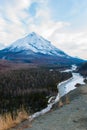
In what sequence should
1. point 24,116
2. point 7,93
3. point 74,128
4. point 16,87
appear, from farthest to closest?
point 16,87 < point 7,93 < point 24,116 < point 74,128

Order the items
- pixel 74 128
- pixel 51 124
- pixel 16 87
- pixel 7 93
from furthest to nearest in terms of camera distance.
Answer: pixel 16 87 → pixel 7 93 → pixel 51 124 → pixel 74 128

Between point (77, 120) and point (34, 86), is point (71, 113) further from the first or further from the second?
point (34, 86)

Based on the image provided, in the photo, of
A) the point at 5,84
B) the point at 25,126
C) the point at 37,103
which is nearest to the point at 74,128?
the point at 25,126

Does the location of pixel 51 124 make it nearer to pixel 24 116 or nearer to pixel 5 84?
pixel 24 116

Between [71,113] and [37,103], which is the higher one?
[71,113]

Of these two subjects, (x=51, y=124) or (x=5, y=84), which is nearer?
(x=51, y=124)

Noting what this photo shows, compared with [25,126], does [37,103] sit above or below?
below

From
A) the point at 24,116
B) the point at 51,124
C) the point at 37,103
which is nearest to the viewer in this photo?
the point at 51,124

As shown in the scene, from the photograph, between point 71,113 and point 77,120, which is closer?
point 77,120

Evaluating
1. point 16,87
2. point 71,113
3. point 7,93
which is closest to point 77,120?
point 71,113
